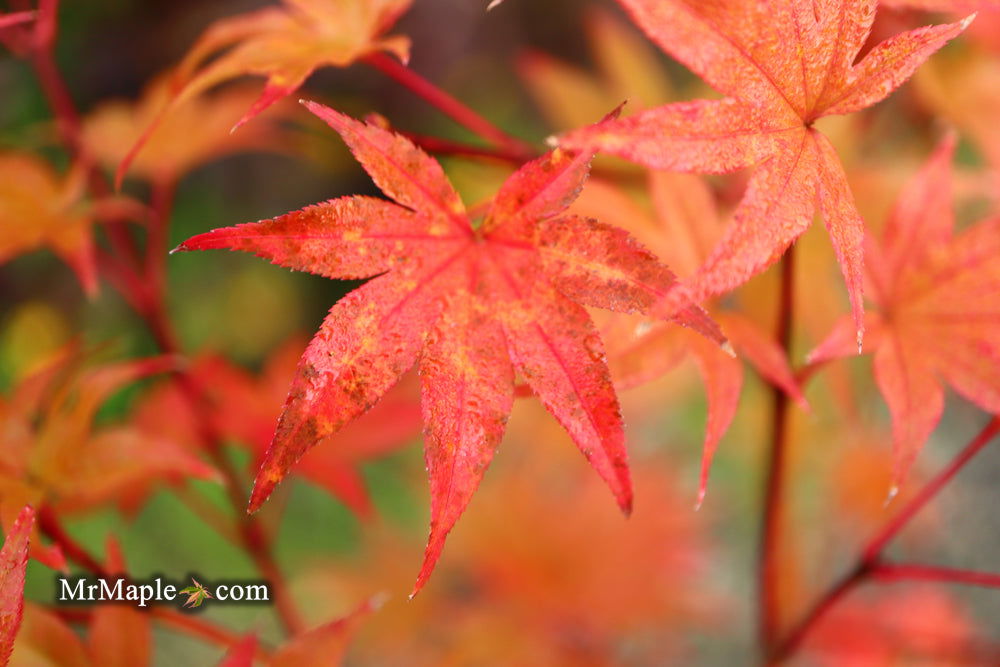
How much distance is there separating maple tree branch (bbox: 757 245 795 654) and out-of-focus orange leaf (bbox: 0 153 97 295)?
52 cm

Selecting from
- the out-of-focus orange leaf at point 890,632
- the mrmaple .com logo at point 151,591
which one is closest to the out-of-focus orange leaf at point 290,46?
the mrmaple .com logo at point 151,591

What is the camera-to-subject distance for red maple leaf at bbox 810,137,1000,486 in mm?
441

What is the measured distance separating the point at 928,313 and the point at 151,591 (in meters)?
0.57

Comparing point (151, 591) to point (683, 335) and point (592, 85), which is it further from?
point (592, 85)

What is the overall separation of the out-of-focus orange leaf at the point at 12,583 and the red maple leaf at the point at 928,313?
0.45 metres

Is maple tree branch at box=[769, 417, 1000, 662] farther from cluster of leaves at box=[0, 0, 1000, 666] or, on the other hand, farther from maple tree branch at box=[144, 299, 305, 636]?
maple tree branch at box=[144, 299, 305, 636]

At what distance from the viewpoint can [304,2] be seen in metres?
0.51

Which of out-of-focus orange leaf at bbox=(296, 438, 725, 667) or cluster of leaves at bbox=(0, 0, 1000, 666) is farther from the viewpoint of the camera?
out-of-focus orange leaf at bbox=(296, 438, 725, 667)

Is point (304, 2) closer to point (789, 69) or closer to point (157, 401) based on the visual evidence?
point (789, 69)

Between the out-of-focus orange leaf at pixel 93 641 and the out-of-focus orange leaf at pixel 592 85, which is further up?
the out-of-focus orange leaf at pixel 592 85

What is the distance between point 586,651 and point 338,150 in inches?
32.6

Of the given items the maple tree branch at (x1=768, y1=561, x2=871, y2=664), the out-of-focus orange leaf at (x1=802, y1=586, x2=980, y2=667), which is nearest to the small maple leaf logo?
the maple tree branch at (x1=768, y1=561, x2=871, y2=664)

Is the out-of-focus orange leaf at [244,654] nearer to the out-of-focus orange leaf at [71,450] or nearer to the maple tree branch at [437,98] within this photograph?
the out-of-focus orange leaf at [71,450]

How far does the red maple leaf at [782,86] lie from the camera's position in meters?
0.35
